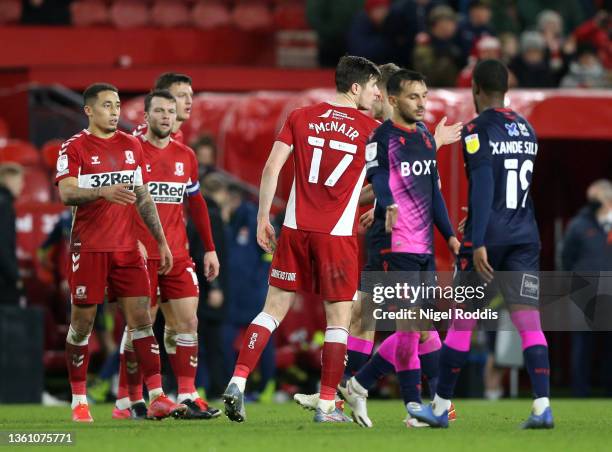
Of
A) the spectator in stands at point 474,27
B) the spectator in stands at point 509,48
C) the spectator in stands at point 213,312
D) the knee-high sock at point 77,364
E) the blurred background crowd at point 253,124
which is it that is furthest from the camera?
the spectator in stands at point 474,27

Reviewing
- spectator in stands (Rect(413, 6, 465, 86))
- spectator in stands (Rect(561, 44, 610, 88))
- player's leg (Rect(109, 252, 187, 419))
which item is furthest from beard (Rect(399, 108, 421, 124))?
spectator in stands (Rect(561, 44, 610, 88))

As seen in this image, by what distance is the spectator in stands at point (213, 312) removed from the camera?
13.4 metres

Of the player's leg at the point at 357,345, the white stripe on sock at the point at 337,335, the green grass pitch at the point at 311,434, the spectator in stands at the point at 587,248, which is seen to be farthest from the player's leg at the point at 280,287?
the spectator in stands at the point at 587,248

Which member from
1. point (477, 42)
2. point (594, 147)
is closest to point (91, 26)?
point (477, 42)

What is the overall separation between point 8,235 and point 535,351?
244 inches

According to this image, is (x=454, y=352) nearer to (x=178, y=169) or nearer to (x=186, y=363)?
(x=186, y=363)

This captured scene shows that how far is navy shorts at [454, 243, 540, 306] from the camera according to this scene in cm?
850

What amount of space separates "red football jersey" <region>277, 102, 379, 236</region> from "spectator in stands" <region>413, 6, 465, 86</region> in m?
8.44

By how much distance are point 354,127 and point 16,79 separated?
10.3 m

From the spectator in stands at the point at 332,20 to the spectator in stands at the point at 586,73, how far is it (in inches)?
123

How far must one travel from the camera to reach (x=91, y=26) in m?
20.3

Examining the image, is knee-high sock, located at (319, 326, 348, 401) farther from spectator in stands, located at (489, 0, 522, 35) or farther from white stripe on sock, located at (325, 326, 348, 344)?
spectator in stands, located at (489, 0, 522, 35)

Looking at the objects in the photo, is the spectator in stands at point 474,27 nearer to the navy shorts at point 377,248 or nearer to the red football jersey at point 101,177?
the red football jersey at point 101,177

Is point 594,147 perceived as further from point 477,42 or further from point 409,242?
point 409,242
